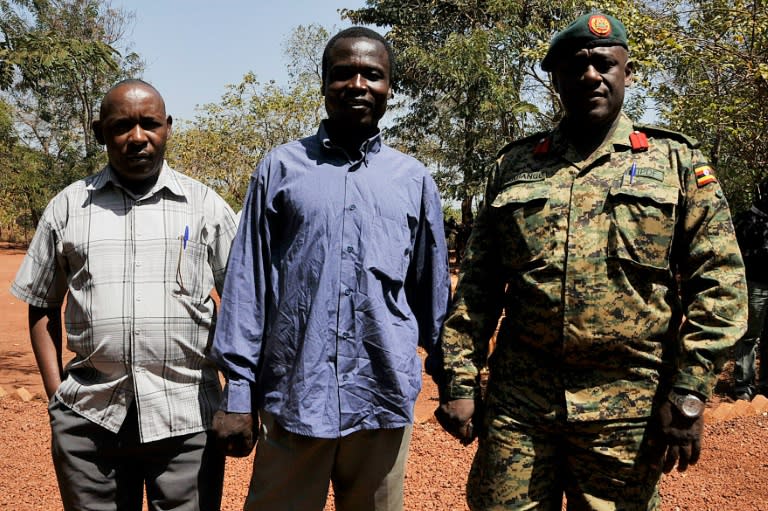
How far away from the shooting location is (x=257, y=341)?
2230mm

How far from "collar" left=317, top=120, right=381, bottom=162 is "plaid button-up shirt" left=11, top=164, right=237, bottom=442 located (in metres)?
0.53

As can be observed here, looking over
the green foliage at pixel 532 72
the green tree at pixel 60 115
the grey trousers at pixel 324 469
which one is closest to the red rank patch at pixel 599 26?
the grey trousers at pixel 324 469

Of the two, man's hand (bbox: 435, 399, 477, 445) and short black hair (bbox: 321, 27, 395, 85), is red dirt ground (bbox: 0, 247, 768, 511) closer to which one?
man's hand (bbox: 435, 399, 477, 445)

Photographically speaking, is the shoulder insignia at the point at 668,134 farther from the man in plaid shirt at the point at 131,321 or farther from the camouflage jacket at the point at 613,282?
the man in plaid shirt at the point at 131,321

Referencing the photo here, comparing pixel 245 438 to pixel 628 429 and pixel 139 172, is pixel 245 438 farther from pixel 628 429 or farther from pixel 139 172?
pixel 628 429

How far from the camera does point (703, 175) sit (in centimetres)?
216

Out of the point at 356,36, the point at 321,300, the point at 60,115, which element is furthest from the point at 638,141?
the point at 60,115

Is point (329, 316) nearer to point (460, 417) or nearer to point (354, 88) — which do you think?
point (460, 417)

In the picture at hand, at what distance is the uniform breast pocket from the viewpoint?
2.43 meters

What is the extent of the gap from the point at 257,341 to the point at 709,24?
6.86 m

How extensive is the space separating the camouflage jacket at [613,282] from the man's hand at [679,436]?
0.27 ft

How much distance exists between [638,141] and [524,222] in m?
0.44

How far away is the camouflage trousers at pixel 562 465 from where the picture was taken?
7.05 feet

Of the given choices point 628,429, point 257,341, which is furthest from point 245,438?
point 628,429
